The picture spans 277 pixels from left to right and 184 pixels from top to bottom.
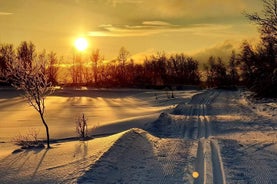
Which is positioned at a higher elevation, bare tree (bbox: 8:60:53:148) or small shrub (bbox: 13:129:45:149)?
bare tree (bbox: 8:60:53:148)

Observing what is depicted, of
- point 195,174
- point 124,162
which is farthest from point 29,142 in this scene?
point 195,174

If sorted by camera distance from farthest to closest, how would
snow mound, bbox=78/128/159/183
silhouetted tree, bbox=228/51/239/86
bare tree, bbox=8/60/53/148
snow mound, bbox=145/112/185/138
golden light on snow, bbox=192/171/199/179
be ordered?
silhouetted tree, bbox=228/51/239/86 → snow mound, bbox=145/112/185/138 → bare tree, bbox=8/60/53/148 → golden light on snow, bbox=192/171/199/179 → snow mound, bbox=78/128/159/183

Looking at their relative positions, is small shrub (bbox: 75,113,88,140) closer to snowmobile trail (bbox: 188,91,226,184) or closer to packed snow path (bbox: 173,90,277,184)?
packed snow path (bbox: 173,90,277,184)

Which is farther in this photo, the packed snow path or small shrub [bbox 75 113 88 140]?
small shrub [bbox 75 113 88 140]

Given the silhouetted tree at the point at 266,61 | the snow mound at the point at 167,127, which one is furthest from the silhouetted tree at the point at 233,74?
the snow mound at the point at 167,127

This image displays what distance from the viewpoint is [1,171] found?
850 cm

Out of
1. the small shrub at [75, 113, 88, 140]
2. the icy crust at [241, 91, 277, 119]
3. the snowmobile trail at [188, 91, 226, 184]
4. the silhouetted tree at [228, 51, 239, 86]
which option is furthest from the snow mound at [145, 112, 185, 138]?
the silhouetted tree at [228, 51, 239, 86]

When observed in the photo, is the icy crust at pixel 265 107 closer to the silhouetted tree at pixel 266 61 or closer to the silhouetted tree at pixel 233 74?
the silhouetted tree at pixel 266 61

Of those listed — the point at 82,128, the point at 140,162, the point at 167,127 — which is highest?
the point at 82,128

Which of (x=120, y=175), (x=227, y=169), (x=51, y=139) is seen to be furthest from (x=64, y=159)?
(x=51, y=139)

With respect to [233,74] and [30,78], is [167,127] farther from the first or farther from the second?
[233,74]

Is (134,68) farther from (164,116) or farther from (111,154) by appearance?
(111,154)

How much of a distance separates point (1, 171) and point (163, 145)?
496 centimetres

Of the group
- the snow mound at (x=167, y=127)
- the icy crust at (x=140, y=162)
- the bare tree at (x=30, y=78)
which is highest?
the bare tree at (x=30, y=78)
